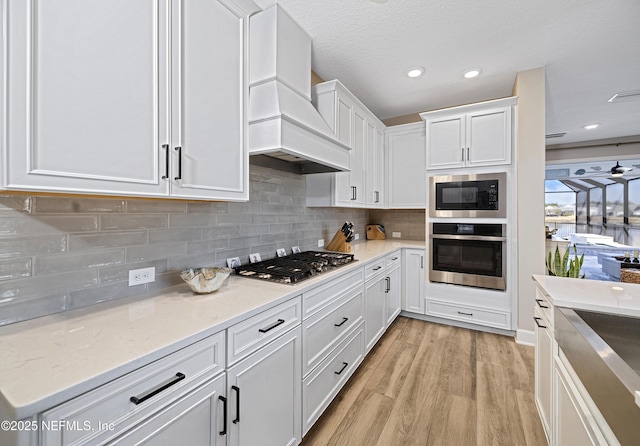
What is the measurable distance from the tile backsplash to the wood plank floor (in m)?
1.26

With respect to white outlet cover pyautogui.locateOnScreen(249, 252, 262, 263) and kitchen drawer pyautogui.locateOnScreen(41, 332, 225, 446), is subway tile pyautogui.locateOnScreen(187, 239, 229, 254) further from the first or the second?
kitchen drawer pyautogui.locateOnScreen(41, 332, 225, 446)

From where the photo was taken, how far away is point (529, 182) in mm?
2809

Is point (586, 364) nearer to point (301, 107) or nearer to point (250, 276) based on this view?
point (250, 276)

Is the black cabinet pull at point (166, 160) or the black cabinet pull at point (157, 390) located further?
the black cabinet pull at point (166, 160)

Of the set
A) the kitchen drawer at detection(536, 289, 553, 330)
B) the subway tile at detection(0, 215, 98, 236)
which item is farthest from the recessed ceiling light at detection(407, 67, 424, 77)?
the subway tile at detection(0, 215, 98, 236)

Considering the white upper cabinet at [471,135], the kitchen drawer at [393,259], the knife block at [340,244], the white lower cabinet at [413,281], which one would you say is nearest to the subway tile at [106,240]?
the knife block at [340,244]

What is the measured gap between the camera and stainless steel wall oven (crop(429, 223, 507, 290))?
299 centimetres

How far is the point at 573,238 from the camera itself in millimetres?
8305

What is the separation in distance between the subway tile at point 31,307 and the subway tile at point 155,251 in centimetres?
29

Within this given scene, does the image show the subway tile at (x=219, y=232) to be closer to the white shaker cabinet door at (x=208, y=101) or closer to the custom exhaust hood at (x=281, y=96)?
the white shaker cabinet door at (x=208, y=101)

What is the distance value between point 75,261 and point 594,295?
2364mm

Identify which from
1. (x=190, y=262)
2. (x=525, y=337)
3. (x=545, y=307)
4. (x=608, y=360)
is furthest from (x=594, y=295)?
(x=190, y=262)

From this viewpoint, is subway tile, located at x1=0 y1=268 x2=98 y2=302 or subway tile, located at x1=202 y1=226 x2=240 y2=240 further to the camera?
subway tile, located at x1=202 y1=226 x2=240 y2=240

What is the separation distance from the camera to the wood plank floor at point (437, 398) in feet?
5.57
